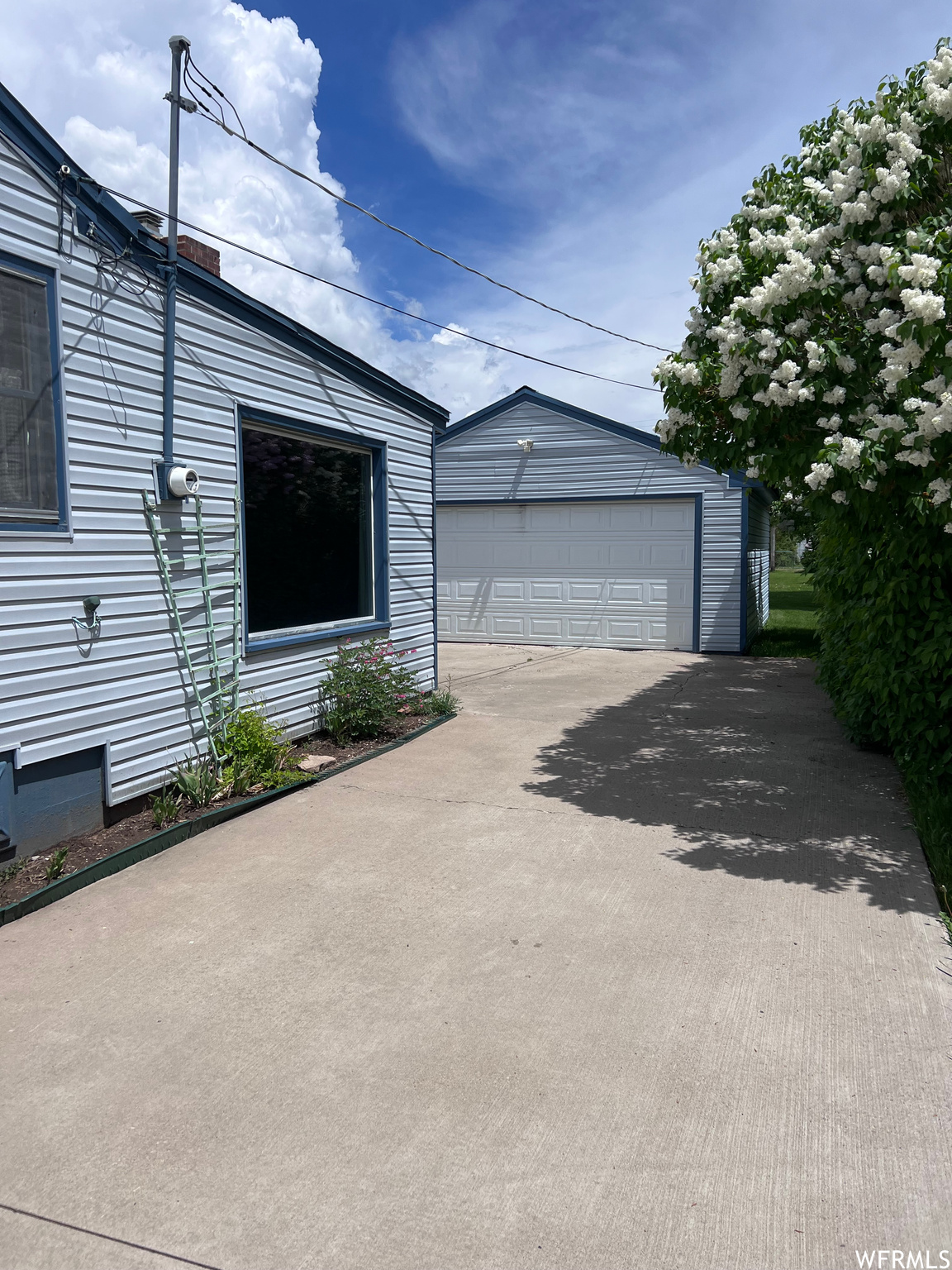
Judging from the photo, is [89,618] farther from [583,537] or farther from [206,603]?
[583,537]

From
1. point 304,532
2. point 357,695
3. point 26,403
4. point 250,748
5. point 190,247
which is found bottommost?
point 250,748

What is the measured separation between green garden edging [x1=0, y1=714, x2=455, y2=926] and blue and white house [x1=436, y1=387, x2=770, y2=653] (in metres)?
8.36

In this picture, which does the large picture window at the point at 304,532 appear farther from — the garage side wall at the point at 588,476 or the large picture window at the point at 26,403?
the garage side wall at the point at 588,476

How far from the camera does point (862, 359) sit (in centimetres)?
465

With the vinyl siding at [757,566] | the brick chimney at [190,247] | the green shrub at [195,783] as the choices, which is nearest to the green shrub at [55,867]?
the green shrub at [195,783]

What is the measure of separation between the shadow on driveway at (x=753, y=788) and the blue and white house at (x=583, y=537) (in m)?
4.18

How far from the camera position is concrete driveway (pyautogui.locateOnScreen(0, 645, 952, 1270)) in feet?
7.14

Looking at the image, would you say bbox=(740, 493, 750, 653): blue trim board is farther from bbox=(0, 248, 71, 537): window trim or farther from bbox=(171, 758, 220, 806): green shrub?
bbox=(0, 248, 71, 537): window trim

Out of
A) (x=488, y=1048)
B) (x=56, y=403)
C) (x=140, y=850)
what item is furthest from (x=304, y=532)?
(x=488, y=1048)

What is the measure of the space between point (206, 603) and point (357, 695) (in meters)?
1.82

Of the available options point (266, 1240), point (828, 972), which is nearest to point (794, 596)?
point (828, 972)

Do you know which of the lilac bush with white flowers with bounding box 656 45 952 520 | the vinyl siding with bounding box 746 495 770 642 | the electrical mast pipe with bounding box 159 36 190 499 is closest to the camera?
the lilac bush with white flowers with bounding box 656 45 952 520

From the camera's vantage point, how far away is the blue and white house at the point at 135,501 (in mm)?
4398

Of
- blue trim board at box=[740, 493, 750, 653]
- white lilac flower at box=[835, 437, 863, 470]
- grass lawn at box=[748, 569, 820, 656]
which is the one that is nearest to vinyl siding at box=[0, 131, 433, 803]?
white lilac flower at box=[835, 437, 863, 470]
